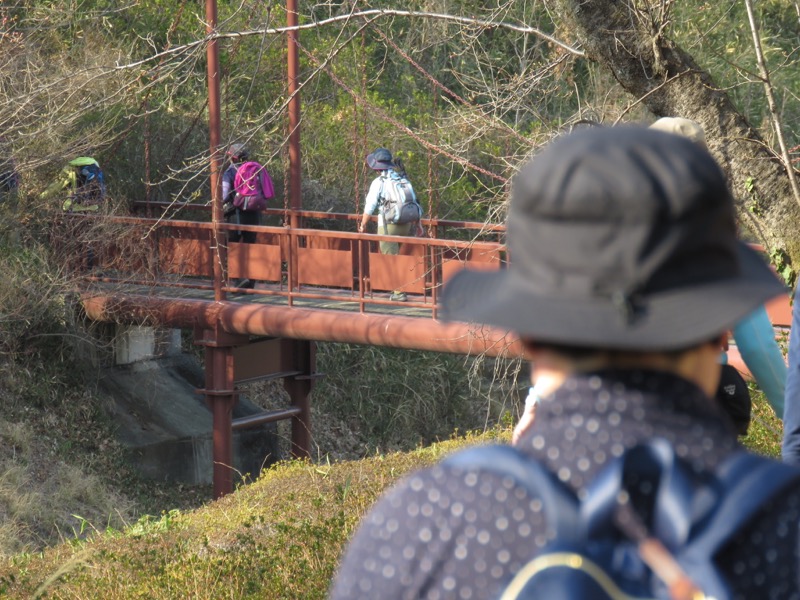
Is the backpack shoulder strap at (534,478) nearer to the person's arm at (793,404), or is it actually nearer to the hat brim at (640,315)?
the hat brim at (640,315)

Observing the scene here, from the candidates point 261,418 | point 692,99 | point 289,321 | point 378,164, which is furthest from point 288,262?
point 692,99

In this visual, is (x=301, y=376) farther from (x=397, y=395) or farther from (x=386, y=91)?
(x=386, y=91)

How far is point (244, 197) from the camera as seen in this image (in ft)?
49.1

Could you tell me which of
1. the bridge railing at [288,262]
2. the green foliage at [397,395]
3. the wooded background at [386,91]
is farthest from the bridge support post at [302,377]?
the green foliage at [397,395]

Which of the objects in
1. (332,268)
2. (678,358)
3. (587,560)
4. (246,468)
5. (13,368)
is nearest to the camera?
(587,560)

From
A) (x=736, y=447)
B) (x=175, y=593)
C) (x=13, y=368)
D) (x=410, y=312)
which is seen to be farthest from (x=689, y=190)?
(x=13, y=368)

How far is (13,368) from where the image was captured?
1667 cm

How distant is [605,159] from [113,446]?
1680cm

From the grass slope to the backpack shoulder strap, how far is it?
12.0 ft

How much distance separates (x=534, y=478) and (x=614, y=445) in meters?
0.10

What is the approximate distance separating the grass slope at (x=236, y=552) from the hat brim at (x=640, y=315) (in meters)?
3.68

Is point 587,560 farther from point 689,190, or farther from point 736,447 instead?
point 689,190

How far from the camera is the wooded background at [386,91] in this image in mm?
6402

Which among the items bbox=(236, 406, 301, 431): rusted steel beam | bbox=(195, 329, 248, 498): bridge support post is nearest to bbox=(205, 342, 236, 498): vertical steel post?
bbox=(195, 329, 248, 498): bridge support post
